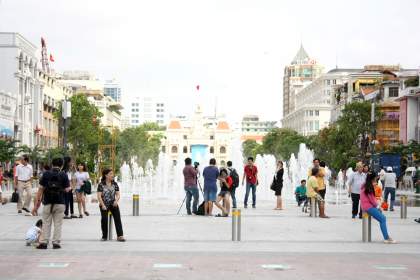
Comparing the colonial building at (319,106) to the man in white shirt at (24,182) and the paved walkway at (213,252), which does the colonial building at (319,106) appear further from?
the paved walkway at (213,252)

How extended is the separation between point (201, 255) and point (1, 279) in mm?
3969

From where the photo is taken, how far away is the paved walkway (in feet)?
39.1

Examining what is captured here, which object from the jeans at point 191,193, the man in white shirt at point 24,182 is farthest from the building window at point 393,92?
the man in white shirt at point 24,182

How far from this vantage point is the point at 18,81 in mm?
73375

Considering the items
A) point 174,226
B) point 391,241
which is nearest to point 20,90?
point 174,226

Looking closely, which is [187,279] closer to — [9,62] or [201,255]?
[201,255]

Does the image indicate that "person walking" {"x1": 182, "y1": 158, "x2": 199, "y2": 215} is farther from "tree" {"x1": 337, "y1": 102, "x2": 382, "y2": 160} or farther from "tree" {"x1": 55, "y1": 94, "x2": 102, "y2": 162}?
"tree" {"x1": 337, "y1": 102, "x2": 382, "y2": 160}

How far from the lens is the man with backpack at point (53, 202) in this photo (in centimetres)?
1495

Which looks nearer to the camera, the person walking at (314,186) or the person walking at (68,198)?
the person walking at (68,198)

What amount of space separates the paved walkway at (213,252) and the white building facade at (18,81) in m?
50.6

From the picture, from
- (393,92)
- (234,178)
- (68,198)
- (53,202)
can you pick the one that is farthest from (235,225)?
(393,92)

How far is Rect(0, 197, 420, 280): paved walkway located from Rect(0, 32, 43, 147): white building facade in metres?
50.6

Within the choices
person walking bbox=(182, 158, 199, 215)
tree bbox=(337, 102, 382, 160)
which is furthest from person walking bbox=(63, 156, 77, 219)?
tree bbox=(337, 102, 382, 160)

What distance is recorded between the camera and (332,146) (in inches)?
3169
